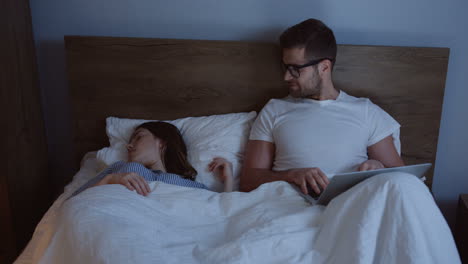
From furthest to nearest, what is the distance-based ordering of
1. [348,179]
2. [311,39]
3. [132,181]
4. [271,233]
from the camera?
1. [311,39]
2. [132,181]
3. [348,179]
4. [271,233]

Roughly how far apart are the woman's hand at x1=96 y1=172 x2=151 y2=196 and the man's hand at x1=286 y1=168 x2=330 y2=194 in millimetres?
547

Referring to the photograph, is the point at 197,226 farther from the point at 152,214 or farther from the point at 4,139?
the point at 4,139

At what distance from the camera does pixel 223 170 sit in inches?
64.5

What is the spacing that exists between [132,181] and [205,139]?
0.49 meters

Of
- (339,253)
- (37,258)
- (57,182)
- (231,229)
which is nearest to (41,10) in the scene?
(57,182)

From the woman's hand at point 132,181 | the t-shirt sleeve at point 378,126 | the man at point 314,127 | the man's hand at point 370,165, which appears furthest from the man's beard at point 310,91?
the woman's hand at point 132,181

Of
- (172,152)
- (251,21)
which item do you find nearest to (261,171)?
(172,152)

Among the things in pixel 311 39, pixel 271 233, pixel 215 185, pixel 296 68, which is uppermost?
pixel 311 39

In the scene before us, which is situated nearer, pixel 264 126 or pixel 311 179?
pixel 311 179

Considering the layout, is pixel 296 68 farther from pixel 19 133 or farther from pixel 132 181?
pixel 19 133

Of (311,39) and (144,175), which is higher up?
(311,39)

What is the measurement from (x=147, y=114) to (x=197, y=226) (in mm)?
785

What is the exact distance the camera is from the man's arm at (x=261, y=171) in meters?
1.46

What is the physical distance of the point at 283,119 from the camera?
1.67m
